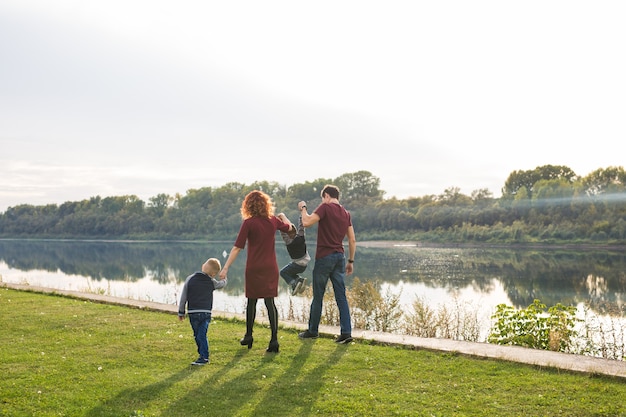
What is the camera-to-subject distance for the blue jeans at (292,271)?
25.1 ft

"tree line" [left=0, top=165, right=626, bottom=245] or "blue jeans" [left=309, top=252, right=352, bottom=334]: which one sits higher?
"tree line" [left=0, top=165, right=626, bottom=245]

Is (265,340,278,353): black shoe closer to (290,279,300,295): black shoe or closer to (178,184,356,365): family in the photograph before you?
(178,184,356,365): family

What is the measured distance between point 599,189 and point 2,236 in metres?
124

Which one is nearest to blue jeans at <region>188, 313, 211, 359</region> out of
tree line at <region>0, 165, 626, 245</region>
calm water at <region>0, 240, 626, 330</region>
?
calm water at <region>0, 240, 626, 330</region>

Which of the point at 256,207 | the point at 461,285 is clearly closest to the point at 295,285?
the point at 256,207

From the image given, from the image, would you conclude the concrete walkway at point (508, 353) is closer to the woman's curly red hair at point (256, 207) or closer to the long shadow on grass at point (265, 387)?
the long shadow on grass at point (265, 387)

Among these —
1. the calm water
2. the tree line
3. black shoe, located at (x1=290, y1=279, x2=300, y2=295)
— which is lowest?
the calm water

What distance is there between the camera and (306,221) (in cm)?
715

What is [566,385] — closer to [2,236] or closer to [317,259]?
[317,259]

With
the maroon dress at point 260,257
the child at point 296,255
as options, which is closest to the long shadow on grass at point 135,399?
the maroon dress at point 260,257

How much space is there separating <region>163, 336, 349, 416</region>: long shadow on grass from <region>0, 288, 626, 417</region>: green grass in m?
0.01

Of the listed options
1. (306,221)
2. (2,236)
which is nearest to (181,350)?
(306,221)

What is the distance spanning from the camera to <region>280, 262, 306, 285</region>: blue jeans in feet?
25.1

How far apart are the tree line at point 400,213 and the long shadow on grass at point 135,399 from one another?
62819mm
